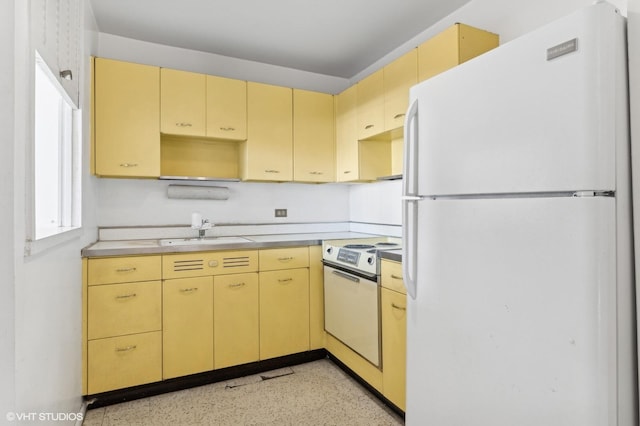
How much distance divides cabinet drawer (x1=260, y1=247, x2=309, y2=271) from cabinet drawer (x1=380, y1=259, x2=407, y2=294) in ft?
2.64

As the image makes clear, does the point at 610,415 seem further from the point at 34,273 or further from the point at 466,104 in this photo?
the point at 34,273

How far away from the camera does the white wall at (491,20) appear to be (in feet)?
6.16

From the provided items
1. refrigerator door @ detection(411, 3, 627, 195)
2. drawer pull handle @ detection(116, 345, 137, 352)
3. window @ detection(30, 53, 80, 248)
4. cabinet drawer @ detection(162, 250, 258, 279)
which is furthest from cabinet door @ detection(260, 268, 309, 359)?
refrigerator door @ detection(411, 3, 627, 195)

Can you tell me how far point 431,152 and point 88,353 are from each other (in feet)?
7.54

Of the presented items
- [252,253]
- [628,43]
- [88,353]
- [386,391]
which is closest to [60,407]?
[88,353]

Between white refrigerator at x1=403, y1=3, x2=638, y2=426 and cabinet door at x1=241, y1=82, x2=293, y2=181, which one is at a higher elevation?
cabinet door at x1=241, y1=82, x2=293, y2=181

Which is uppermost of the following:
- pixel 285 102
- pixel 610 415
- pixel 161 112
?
pixel 285 102

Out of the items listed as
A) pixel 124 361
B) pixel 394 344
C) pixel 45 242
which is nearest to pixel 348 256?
pixel 394 344

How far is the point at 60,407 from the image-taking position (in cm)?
155

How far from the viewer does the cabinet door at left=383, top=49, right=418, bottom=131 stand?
2.29 metres

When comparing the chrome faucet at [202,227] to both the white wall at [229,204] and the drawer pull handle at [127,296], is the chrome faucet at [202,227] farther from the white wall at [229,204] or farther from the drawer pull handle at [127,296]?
the drawer pull handle at [127,296]

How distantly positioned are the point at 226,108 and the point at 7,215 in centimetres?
210

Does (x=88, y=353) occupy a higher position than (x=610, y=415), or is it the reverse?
(x=610, y=415)

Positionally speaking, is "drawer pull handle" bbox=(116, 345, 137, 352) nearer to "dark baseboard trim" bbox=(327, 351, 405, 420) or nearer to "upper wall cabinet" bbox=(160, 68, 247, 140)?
"dark baseboard trim" bbox=(327, 351, 405, 420)
